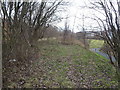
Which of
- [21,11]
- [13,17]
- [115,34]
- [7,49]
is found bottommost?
[7,49]

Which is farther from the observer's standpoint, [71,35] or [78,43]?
[71,35]

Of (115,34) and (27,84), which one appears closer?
(27,84)

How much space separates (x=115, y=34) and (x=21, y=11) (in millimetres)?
3924

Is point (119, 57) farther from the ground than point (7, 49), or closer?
closer

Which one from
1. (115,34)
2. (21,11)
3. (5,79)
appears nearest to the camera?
(5,79)

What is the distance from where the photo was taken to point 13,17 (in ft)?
14.6

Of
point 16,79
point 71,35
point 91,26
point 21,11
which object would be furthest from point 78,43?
point 16,79

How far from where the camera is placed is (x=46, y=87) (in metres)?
3.22

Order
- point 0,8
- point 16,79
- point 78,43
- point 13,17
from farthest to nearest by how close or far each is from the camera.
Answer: point 78,43 < point 13,17 < point 0,8 < point 16,79

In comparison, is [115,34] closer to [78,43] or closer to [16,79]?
[16,79]

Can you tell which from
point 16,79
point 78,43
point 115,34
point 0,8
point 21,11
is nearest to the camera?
point 16,79

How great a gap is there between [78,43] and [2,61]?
46.6 ft

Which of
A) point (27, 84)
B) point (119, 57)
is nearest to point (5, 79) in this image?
point (27, 84)

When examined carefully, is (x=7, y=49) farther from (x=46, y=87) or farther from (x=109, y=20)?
(x=109, y=20)
